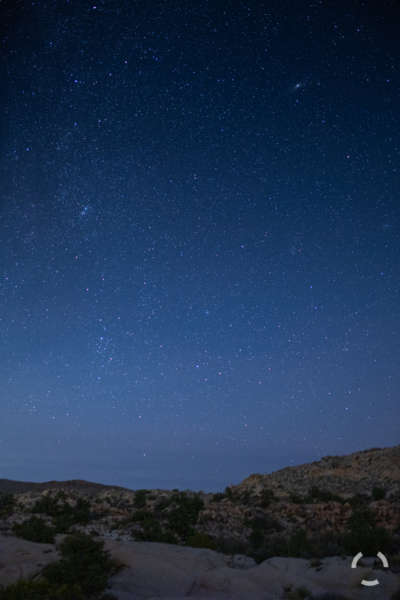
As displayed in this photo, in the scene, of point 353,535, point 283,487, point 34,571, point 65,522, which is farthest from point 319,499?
point 34,571

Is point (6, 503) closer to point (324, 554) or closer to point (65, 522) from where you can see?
point (65, 522)

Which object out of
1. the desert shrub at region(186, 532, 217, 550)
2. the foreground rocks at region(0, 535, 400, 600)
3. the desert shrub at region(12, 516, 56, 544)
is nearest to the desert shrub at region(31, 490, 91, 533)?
the desert shrub at region(12, 516, 56, 544)

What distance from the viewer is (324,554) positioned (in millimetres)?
16922

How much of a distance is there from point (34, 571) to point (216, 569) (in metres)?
6.30

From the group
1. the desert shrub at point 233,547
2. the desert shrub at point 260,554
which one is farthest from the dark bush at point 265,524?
the desert shrub at point 260,554

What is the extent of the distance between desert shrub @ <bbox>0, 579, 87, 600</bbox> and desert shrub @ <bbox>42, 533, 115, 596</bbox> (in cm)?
44

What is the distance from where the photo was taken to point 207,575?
46.4 feet

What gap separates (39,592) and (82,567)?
210 centimetres

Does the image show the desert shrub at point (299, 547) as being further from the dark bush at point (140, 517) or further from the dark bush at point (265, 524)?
the dark bush at point (140, 517)

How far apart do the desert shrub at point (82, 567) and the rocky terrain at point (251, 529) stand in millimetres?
681

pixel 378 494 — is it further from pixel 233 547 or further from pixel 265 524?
pixel 233 547

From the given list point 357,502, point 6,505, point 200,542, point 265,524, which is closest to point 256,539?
point 200,542

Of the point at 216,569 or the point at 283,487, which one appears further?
the point at 283,487

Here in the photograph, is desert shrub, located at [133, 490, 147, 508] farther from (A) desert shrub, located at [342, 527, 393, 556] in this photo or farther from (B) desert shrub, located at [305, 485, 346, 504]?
(A) desert shrub, located at [342, 527, 393, 556]
